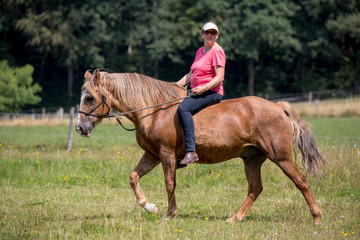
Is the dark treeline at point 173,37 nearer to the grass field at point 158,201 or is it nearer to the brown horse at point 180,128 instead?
the grass field at point 158,201

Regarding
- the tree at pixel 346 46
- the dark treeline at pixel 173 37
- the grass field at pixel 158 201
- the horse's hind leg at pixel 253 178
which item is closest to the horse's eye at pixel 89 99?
the grass field at pixel 158 201

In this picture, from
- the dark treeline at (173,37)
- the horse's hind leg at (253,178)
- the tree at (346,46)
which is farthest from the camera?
the tree at (346,46)

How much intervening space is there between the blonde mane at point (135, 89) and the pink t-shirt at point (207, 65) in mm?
477

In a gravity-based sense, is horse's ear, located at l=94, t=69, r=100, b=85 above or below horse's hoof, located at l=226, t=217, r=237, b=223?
above

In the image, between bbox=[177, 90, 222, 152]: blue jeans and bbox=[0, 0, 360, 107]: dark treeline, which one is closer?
bbox=[177, 90, 222, 152]: blue jeans

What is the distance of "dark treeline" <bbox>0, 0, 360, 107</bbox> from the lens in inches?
1828

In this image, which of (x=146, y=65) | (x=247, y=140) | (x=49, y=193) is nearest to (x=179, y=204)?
(x=247, y=140)

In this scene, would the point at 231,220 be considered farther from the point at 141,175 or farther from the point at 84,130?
the point at 84,130

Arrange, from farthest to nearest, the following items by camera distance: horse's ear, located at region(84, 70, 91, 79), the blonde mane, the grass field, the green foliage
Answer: the green foliage, the blonde mane, horse's ear, located at region(84, 70, 91, 79), the grass field

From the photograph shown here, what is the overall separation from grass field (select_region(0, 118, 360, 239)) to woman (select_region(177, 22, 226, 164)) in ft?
4.21

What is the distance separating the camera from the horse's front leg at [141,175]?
23.1ft

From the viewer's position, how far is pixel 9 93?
3753cm

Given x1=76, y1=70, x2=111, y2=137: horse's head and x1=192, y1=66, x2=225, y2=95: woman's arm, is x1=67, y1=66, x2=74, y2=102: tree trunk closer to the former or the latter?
x1=76, y1=70, x2=111, y2=137: horse's head

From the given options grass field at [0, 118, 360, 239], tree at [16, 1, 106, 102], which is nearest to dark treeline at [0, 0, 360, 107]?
tree at [16, 1, 106, 102]
